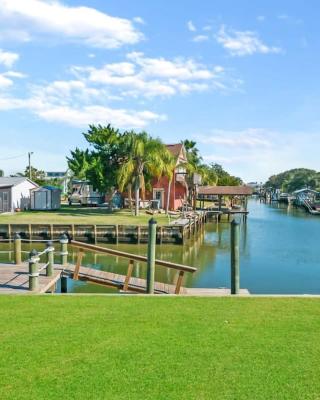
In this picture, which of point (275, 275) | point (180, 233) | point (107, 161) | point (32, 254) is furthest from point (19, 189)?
point (32, 254)

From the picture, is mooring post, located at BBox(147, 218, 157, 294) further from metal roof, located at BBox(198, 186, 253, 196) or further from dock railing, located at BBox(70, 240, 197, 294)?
metal roof, located at BBox(198, 186, 253, 196)

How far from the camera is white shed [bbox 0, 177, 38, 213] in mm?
41031

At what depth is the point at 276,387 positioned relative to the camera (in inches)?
177

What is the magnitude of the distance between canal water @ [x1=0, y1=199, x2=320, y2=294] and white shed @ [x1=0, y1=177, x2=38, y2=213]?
1306 centimetres

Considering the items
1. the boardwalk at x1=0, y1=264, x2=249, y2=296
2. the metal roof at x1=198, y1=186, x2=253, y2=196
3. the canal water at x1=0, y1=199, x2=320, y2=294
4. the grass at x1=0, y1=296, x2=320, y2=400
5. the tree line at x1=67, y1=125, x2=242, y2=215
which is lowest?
the canal water at x1=0, y1=199, x2=320, y2=294

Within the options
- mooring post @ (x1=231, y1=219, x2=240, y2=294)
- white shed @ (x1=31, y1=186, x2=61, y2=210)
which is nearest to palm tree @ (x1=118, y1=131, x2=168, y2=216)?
white shed @ (x1=31, y1=186, x2=61, y2=210)

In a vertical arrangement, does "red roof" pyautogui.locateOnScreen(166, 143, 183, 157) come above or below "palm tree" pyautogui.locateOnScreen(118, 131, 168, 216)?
above

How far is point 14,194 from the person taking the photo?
41.6 meters

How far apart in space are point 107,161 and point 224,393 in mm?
38885

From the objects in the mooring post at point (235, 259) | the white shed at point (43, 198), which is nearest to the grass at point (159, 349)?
the mooring post at point (235, 259)

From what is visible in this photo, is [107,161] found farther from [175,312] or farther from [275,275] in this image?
[175,312]

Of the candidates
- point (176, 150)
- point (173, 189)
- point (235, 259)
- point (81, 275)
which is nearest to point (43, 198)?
point (173, 189)

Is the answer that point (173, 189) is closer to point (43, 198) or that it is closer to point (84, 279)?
point (43, 198)

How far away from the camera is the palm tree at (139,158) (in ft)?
131
